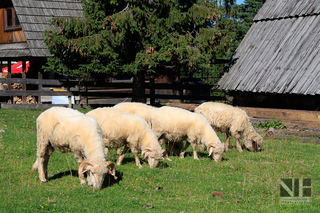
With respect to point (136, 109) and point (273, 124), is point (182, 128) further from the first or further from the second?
point (273, 124)

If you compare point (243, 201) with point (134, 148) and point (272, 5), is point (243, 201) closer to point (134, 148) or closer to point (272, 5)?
point (134, 148)

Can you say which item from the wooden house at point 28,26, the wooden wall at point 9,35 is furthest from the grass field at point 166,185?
the wooden wall at point 9,35

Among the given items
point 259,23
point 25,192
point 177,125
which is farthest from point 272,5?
point 25,192

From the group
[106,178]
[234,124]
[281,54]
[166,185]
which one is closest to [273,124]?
[281,54]

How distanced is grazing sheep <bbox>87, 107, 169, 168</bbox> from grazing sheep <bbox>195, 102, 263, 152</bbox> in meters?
3.26

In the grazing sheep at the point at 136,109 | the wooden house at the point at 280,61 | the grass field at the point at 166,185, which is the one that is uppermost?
the wooden house at the point at 280,61

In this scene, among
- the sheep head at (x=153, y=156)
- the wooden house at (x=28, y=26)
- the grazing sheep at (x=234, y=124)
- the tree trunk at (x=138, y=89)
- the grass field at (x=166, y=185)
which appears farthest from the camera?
the wooden house at (x=28, y=26)

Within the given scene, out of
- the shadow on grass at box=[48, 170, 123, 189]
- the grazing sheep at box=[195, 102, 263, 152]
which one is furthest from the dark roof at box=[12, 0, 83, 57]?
the shadow on grass at box=[48, 170, 123, 189]

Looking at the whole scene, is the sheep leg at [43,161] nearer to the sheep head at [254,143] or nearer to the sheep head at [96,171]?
the sheep head at [96,171]

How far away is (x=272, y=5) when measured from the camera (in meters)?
18.2

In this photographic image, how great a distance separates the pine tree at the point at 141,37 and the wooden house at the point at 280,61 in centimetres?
131

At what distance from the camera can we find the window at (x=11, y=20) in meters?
21.7

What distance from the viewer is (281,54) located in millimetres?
15555

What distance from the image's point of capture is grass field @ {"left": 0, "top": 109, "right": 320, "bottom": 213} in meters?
6.28
